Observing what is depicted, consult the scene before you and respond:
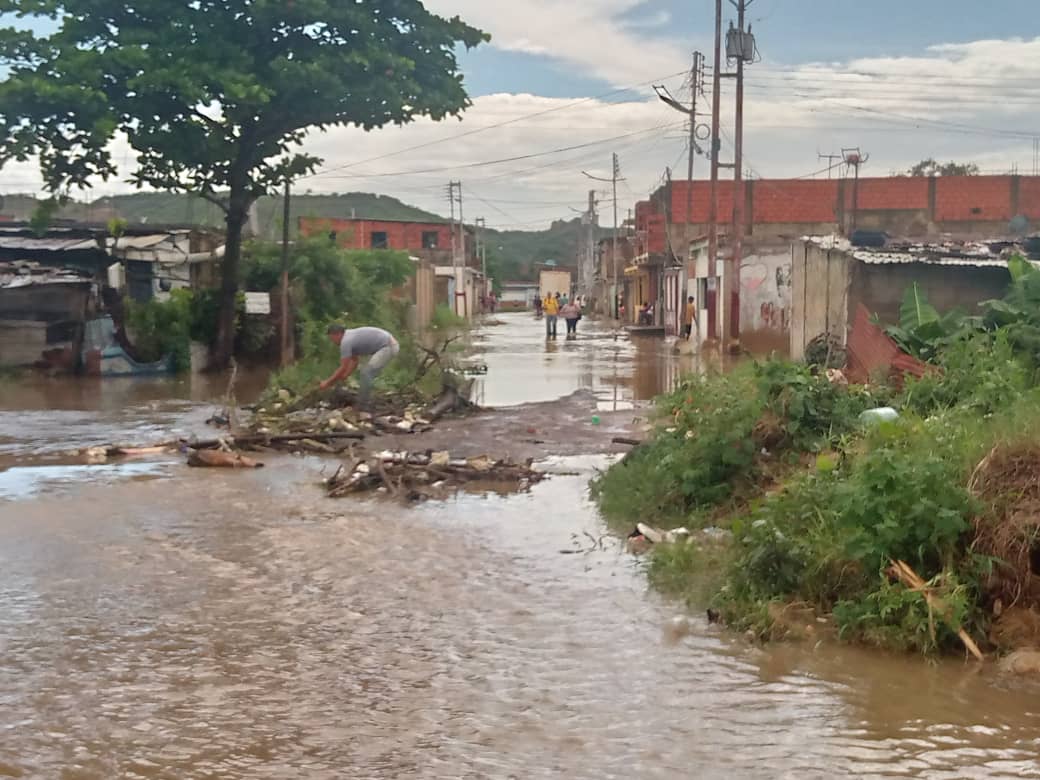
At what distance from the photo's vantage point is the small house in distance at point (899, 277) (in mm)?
14219

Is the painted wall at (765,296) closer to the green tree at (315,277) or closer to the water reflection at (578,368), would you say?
the water reflection at (578,368)

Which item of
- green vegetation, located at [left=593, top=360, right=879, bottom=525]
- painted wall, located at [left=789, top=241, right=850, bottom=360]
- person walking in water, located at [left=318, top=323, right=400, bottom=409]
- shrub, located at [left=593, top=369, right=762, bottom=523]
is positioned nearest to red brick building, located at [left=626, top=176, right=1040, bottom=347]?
painted wall, located at [left=789, top=241, right=850, bottom=360]

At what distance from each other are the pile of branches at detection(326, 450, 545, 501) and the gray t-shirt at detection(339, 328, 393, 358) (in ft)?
10.9

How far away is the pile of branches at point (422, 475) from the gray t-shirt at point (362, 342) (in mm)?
3311

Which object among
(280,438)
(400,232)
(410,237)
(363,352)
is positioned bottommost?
(280,438)

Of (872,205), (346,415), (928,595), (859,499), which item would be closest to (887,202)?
(872,205)

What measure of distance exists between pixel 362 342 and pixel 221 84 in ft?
31.1

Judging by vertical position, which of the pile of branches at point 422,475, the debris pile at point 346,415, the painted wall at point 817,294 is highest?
the painted wall at point 817,294

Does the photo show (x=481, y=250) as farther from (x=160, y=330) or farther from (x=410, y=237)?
(x=160, y=330)

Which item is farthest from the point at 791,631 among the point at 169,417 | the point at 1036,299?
the point at 169,417

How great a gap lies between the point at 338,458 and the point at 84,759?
795cm

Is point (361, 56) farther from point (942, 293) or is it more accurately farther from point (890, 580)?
point (890, 580)

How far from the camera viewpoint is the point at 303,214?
46.2 m

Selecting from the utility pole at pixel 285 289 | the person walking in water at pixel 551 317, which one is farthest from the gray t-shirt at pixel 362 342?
the person walking in water at pixel 551 317
